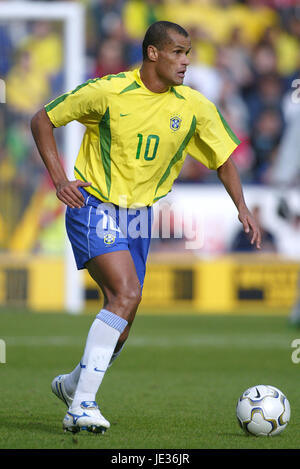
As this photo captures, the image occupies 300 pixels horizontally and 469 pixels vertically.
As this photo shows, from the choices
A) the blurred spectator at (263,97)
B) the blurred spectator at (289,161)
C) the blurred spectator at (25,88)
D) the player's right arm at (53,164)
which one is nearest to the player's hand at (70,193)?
the player's right arm at (53,164)

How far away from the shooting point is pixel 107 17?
17141 mm

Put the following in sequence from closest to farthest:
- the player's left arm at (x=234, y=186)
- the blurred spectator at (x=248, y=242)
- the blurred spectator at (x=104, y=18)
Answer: the player's left arm at (x=234, y=186)
the blurred spectator at (x=248, y=242)
the blurred spectator at (x=104, y=18)

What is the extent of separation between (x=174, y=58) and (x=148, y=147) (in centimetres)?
51

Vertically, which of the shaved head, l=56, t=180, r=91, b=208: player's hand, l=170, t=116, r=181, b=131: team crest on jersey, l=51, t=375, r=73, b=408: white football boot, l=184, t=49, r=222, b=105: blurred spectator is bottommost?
l=51, t=375, r=73, b=408: white football boot

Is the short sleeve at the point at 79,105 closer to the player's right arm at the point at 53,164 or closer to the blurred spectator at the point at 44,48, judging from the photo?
the player's right arm at the point at 53,164

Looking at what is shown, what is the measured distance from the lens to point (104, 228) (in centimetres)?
520

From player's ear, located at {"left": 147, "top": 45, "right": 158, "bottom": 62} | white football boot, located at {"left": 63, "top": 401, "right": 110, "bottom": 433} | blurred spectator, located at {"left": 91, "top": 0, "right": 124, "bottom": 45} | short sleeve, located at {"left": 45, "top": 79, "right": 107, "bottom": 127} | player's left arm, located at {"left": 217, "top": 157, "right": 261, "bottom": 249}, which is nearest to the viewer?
white football boot, located at {"left": 63, "top": 401, "right": 110, "bottom": 433}

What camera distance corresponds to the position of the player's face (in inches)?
210

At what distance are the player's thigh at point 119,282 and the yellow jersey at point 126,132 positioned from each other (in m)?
0.36

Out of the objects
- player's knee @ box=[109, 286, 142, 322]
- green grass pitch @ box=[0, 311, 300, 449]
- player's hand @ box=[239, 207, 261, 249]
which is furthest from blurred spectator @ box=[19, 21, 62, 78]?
player's knee @ box=[109, 286, 142, 322]

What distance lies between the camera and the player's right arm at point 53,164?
16.6 ft

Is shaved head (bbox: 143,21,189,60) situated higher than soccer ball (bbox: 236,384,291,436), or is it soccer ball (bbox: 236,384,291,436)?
shaved head (bbox: 143,21,189,60)

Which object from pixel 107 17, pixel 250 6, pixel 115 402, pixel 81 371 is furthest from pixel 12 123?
pixel 81 371

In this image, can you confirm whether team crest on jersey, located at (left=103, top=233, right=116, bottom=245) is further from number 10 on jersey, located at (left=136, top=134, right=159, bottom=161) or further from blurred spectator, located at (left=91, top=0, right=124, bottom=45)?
blurred spectator, located at (left=91, top=0, right=124, bottom=45)
